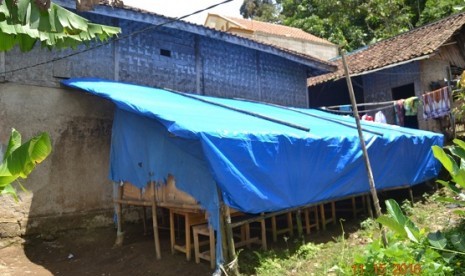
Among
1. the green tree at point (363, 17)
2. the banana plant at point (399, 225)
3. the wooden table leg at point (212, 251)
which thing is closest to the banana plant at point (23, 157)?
the wooden table leg at point (212, 251)

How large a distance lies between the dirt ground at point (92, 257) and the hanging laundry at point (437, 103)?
8.05 m

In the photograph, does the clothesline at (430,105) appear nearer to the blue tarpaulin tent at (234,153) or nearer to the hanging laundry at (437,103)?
the hanging laundry at (437,103)

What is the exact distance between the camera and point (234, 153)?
4754 mm

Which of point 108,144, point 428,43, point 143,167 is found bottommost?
point 143,167

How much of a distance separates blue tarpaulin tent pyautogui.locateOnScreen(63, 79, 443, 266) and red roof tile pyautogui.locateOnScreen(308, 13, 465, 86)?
5.30 m

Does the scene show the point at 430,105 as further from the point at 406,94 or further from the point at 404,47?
the point at 406,94

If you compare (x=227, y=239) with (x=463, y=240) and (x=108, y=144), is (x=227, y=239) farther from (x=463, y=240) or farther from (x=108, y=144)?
(x=108, y=144)

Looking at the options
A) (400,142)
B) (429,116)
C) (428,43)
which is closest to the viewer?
(400,142)

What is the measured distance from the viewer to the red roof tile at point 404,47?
1154 centimetres

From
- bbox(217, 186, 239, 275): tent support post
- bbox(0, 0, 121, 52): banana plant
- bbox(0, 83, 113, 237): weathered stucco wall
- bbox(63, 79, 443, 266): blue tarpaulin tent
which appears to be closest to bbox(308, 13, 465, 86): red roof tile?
bbox(63, 79, 443, 266): blue tarpaulin tent

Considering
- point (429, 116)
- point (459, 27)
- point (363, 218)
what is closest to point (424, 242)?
point (363, 218)

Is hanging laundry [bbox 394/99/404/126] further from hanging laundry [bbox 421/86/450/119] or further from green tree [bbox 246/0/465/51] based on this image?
green tree [bbox 246/0/465/51]

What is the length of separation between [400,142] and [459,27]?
21.8 ft

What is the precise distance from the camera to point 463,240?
4027mm
